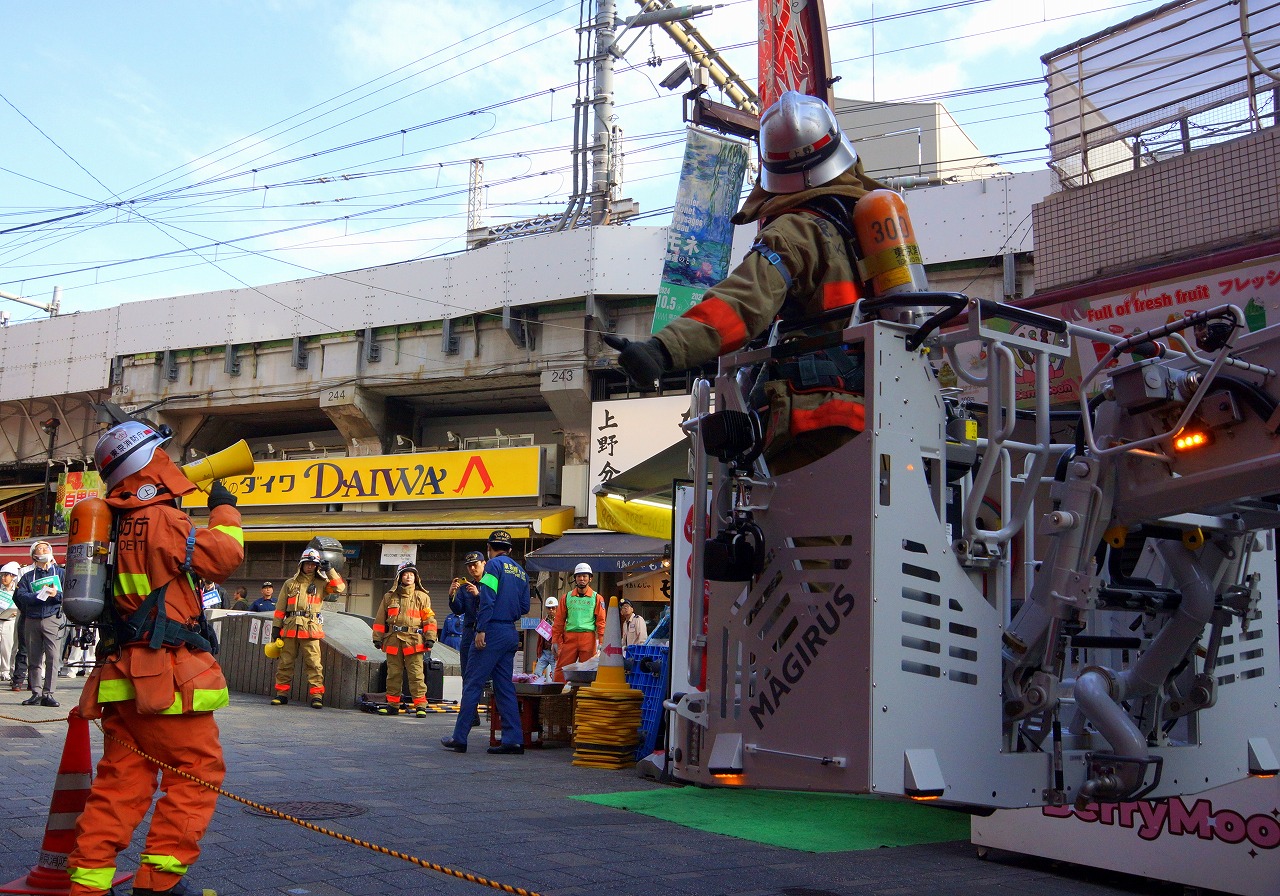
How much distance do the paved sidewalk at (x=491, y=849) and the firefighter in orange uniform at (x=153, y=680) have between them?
0.50m

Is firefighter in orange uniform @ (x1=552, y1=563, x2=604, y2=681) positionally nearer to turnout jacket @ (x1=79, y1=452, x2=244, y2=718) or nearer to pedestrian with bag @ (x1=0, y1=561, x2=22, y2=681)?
pedestrian with bag @ (x1=0, y1=561, x2=22, y2=681)

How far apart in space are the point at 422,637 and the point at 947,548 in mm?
11324

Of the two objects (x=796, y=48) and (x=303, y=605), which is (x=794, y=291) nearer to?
(x=796, y=48)

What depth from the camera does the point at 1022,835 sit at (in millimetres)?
5660

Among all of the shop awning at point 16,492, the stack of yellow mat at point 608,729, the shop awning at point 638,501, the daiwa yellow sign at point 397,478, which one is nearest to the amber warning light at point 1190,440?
the stack of yellow mat at point 608,729

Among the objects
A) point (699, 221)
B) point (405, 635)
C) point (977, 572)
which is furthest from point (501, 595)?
point (977, 572)

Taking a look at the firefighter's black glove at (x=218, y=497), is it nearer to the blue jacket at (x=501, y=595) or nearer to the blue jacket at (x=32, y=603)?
the blue jacket at (x=501, y=595)

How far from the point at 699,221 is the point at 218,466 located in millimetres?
7586

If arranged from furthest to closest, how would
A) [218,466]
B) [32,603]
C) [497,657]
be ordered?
[32,603], [497,657], [218,466]

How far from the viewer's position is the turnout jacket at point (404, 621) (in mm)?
13398

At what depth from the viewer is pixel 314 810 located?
641cm

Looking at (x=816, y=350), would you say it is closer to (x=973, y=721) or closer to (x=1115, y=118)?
(x=973, y=721)

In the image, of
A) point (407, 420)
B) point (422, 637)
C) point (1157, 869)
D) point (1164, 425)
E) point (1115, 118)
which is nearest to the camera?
point (1164, 425)

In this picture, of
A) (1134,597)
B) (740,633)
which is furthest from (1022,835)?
(740,633)
